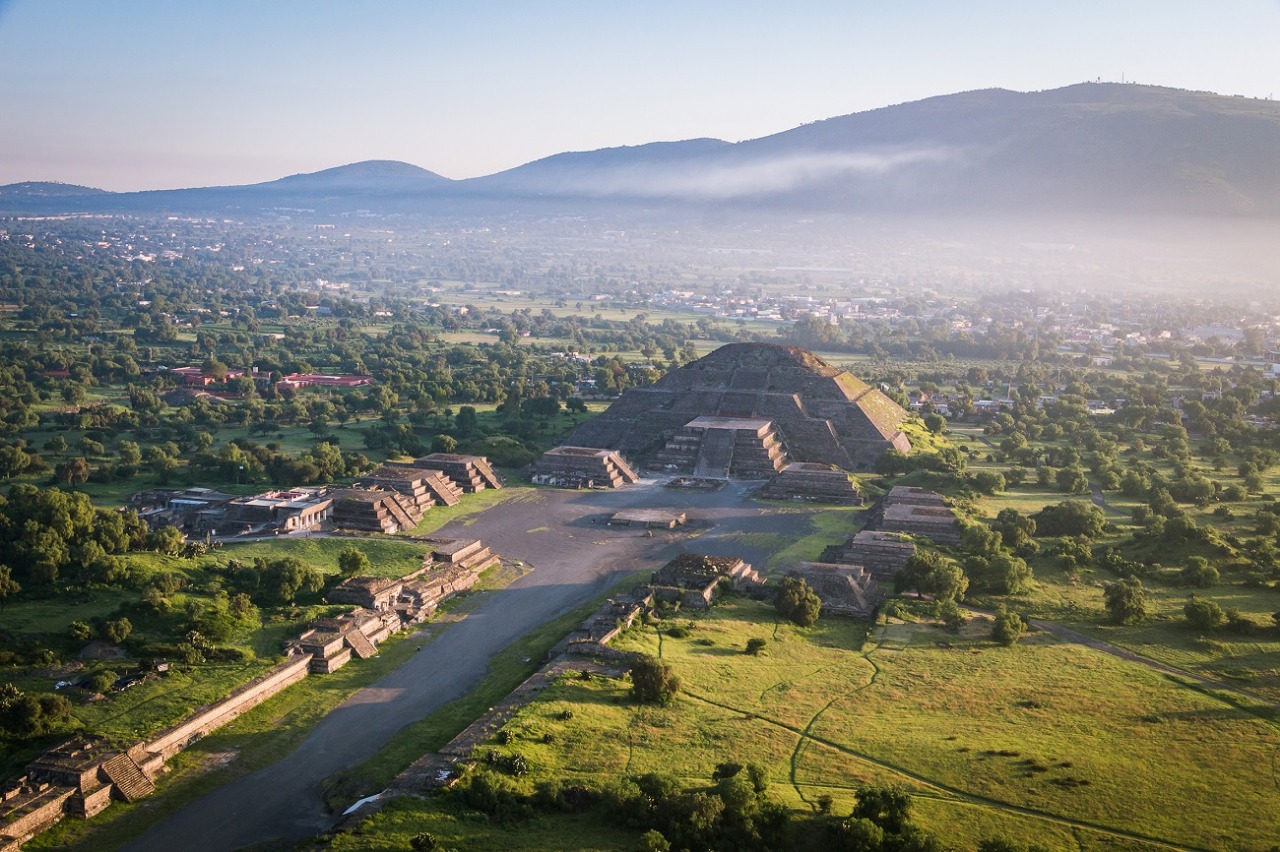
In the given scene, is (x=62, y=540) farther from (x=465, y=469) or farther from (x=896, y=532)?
(x=896, y=532)

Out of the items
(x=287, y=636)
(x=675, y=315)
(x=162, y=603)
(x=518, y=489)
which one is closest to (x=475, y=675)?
(x=287, y=636)

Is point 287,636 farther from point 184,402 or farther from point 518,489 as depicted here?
point 184,402

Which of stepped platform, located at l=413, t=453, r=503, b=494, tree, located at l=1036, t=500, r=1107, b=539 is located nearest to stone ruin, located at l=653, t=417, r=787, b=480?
stepped platform, located at l=413, t=453, r=503, b=494

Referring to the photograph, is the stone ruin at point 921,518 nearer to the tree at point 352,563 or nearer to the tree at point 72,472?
the tree at point 352,563

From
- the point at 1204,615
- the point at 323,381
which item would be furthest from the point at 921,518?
the point at 323,381

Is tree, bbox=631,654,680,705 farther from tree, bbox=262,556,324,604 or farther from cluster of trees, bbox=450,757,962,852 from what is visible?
tree, bbox=262,556,324,604

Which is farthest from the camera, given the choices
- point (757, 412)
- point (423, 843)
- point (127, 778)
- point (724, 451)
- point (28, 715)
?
point (757, 412)
